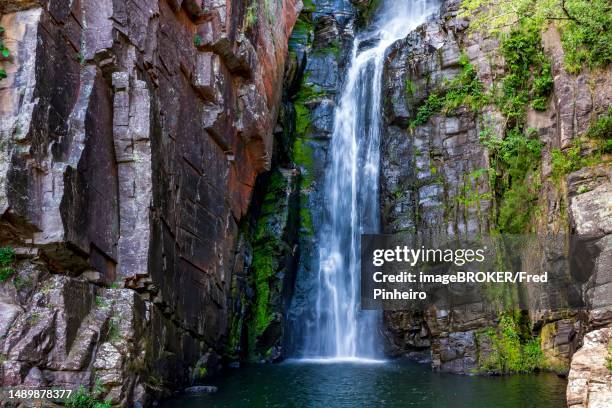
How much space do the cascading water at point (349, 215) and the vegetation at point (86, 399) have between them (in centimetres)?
1191

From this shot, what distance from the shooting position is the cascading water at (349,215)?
21.7m

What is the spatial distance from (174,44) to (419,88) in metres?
10.4

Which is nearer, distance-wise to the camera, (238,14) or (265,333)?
(238,14)

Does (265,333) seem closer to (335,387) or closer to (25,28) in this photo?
(335,387)

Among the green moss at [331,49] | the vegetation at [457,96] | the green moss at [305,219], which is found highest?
the green moss at [331,49]

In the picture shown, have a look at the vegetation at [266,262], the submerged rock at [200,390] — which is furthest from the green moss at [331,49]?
the submerged rock at [200,390]

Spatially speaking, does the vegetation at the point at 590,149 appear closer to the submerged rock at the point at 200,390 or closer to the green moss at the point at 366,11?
the submerged rock at the point at 200,390

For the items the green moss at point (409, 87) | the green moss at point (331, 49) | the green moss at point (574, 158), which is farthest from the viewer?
the green moss at point (331, 49)

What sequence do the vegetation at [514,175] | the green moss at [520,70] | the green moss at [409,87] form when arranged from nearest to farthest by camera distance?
the vegetation at [514,175] < the green moss at [520,70] < the green moss at [409,87]

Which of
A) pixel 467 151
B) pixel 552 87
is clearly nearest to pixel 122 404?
pixel 467 151

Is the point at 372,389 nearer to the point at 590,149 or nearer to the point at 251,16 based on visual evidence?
the point at 590,149

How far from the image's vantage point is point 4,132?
10383mm

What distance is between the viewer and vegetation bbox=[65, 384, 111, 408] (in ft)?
32.7

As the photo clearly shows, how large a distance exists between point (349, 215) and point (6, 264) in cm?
1455
